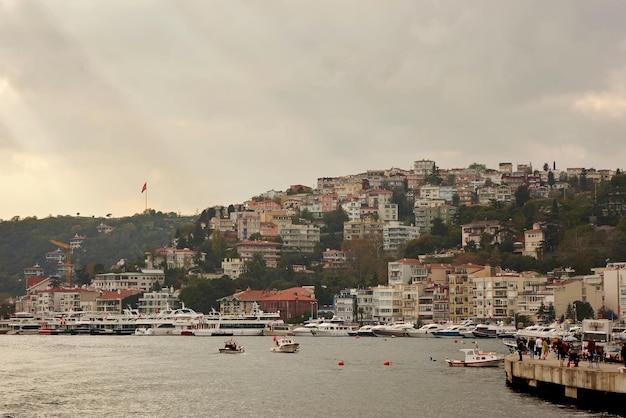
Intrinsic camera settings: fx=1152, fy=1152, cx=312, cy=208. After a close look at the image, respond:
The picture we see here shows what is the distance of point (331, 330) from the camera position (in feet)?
485

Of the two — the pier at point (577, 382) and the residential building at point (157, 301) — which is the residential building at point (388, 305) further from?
the pier at point (577, 382)

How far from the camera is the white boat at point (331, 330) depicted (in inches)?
5773

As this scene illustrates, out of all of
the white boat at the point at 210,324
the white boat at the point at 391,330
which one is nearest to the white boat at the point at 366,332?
the white boat at the point at 391,330

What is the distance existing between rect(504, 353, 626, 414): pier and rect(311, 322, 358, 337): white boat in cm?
9129

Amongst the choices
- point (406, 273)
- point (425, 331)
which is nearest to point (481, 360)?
point (425, 331)

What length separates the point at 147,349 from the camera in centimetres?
10938

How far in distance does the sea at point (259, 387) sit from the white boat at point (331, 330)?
46655 millimetres

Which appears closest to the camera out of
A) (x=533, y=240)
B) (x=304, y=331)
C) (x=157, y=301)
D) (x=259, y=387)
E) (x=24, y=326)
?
(x=259, y=387)

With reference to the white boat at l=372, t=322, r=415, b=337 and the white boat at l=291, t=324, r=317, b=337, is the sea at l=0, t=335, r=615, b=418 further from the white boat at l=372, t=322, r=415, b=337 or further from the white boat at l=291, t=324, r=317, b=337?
the white boat at l=291, t=324, r=317, b=337

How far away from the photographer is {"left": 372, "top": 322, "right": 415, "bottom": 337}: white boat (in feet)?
465

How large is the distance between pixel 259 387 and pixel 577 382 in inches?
896

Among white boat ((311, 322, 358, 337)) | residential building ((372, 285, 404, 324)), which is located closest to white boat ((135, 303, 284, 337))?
white boat ((311, 322, 358, 337))

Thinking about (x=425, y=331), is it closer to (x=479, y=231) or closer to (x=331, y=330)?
(x=331, y=330)

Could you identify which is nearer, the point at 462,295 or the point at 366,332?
the point at 366,332
